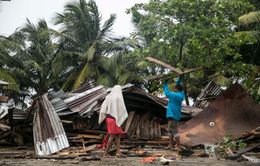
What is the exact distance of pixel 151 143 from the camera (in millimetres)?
9984

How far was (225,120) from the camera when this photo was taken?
938cm

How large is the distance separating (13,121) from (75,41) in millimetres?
13907

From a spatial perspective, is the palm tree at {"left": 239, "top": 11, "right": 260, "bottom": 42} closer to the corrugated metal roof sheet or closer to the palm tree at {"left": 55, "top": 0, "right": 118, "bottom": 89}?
the corrugated metal roof sheet

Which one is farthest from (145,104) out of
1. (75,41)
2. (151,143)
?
(75,41)

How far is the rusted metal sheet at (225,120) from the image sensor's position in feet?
29.9

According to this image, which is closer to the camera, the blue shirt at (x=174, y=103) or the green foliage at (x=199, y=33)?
the blue shirt at (x=174, y=103)

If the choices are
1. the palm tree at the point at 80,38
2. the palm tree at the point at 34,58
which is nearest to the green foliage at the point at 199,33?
the palm tree at the point at 80,38

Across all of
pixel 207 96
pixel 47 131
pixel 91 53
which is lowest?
pixel 47 131

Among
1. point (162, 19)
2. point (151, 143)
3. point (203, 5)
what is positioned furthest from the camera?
point (162, 19)

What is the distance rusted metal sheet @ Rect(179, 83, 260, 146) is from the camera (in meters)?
9.11

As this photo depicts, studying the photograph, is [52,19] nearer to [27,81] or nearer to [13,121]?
[27,81]

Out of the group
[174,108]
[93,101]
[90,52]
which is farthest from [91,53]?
[174,108]

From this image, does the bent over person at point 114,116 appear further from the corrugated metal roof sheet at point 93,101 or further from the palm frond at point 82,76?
the palm frond at point 82,76

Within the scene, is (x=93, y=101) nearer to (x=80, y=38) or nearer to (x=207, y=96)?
(x=207, y=96)
